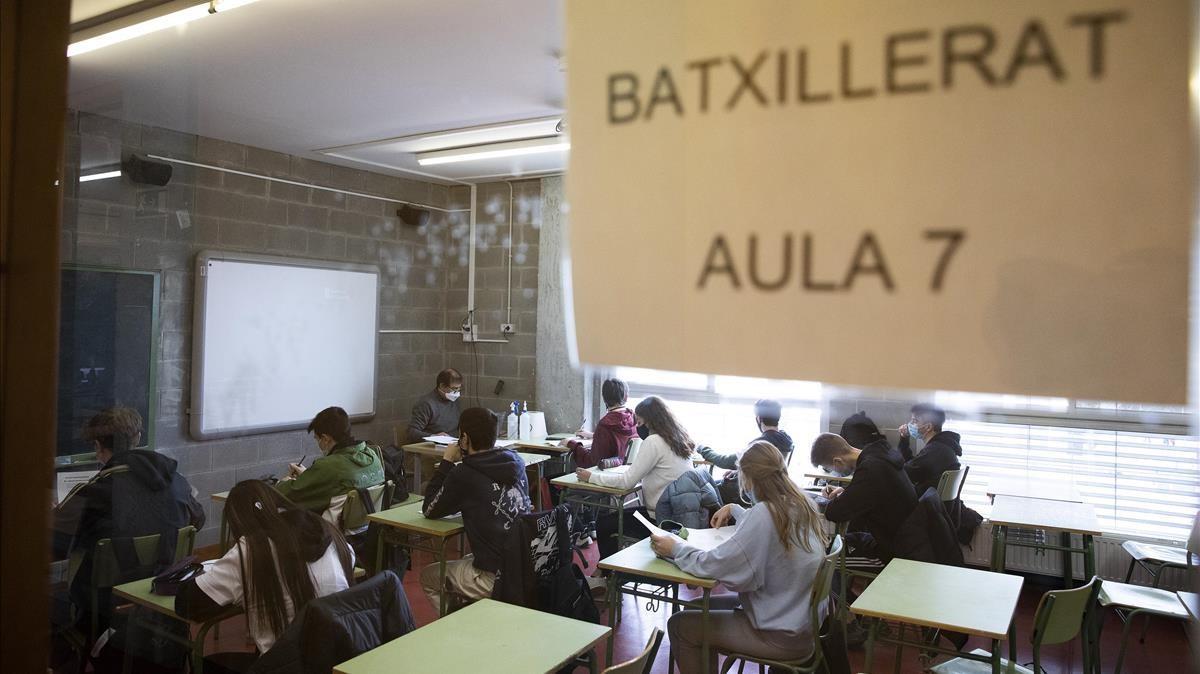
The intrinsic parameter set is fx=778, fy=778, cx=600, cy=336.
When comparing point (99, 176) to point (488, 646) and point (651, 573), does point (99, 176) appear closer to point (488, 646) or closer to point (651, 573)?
point (488, 646)

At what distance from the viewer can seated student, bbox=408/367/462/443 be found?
6543 mm

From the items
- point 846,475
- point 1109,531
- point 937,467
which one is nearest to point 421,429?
point 846,475

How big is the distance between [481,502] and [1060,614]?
2345 millimetres

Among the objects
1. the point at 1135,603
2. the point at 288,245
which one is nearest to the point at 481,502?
the point at 1135,603

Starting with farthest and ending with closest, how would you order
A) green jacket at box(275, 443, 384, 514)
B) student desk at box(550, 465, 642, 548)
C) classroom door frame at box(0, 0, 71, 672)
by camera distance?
student desk at box(550, 465, 642, 548) < green jacket at box(275, 443, 384, 514) < classroom door frame at box(0, 0, 71, 672)

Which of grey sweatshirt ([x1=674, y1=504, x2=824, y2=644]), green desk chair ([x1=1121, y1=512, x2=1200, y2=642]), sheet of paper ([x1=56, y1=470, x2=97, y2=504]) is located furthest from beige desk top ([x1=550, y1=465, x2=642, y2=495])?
green desk chair ([x1=1121, y1=512, x2=1200, y2=642])

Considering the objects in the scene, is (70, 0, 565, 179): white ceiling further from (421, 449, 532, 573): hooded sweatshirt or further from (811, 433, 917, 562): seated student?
(811, 433, 917, 562): seated student

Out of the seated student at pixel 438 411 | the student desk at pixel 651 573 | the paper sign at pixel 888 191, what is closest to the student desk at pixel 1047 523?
the student desk at pixel 651 573

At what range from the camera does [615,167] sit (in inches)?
26.0

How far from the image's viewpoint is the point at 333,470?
4.07 m

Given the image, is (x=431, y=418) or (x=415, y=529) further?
(x=431, y=418)

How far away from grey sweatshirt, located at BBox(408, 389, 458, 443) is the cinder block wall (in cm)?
55

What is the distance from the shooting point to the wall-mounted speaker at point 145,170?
282 cm

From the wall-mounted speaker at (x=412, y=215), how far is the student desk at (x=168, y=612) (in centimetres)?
443
